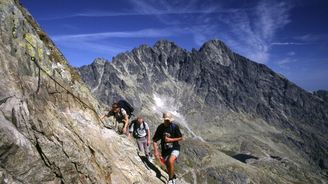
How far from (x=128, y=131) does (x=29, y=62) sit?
895 centimetres

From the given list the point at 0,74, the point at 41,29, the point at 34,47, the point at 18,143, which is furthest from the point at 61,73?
the point at 18,143

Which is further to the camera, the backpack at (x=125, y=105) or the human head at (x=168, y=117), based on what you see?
the backpack at (x=125, y=105)

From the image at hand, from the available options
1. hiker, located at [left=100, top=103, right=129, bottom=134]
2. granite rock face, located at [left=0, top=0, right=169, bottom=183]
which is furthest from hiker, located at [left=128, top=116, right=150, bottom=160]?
granite rock face, located at [left=0, top=0, right=169, bottom=183]

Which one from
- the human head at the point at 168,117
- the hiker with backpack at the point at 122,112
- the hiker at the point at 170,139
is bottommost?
the hiker at the point at 170,139

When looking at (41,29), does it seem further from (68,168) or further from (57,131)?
(68,168)

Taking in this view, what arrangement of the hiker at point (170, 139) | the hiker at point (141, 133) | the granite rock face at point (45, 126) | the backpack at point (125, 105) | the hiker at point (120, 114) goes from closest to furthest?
the granite rock face at point (45, 126)
the hiker at point (170, 139)
the hiker at point (141, 133)
the hiker at point (120, 114)
the backpack at point (125, 105)

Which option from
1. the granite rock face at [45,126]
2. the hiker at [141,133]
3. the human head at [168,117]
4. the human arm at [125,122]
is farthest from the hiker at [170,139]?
the human arm at [125,122]

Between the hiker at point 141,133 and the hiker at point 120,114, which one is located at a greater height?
the hiker at point 120,114

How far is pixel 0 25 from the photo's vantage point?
54.6ft

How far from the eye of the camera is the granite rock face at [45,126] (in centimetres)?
1443

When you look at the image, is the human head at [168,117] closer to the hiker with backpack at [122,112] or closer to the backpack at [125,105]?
the hiker with backpack at [122,112]

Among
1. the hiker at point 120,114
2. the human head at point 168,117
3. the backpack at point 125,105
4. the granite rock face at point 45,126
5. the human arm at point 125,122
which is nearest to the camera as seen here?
the granite rock face at point 45,126

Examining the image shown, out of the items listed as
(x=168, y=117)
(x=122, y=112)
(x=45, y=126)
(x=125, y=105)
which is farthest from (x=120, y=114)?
(x=45, y=126)

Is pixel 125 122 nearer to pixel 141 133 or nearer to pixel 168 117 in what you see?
pixel 141 133
